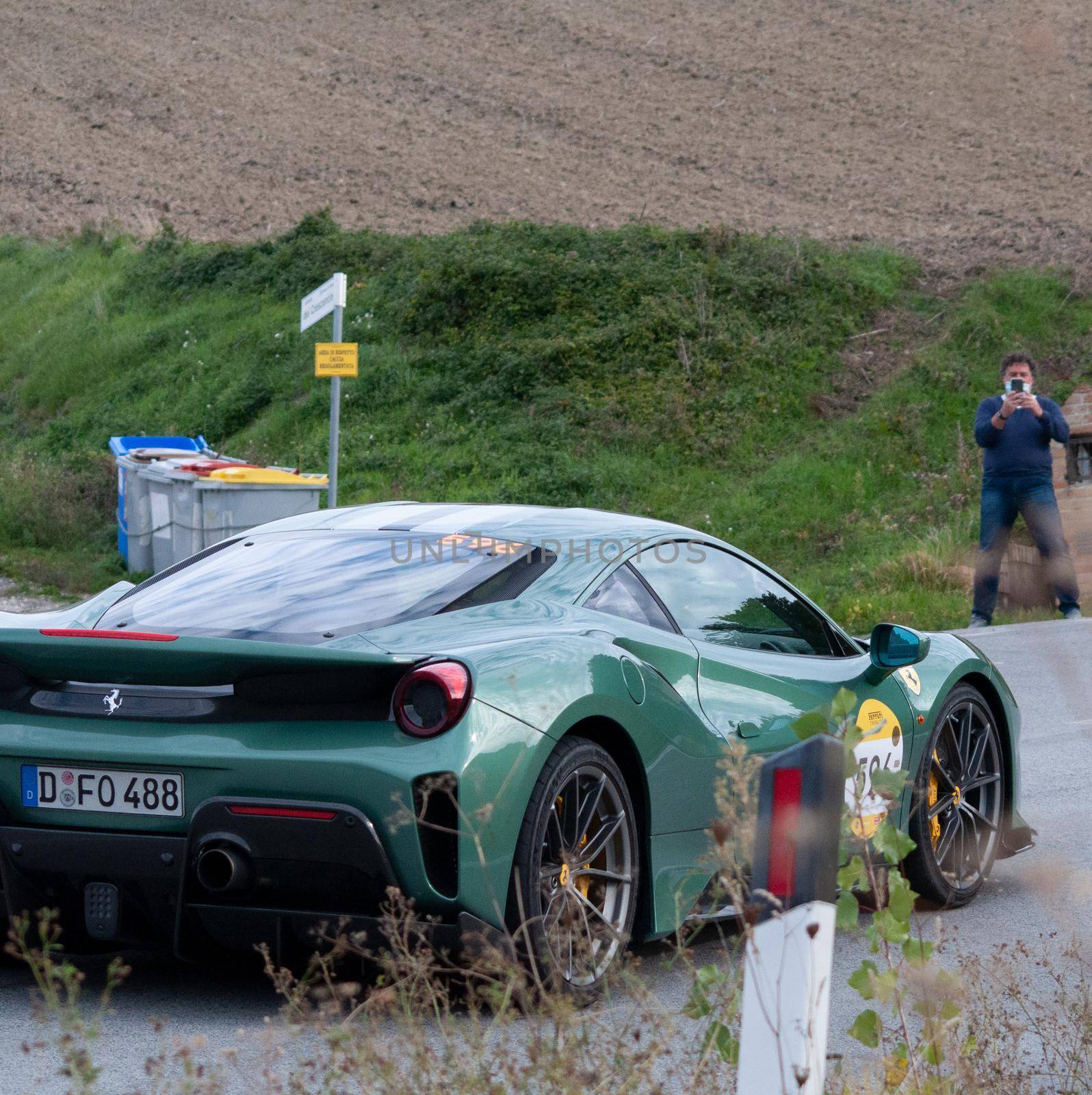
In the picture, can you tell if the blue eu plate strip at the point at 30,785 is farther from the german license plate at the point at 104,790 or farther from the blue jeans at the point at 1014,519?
the blue jeans at the point at 1014,519

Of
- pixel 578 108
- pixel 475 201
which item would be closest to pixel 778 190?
pixel 475 201

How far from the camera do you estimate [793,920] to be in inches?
89.1

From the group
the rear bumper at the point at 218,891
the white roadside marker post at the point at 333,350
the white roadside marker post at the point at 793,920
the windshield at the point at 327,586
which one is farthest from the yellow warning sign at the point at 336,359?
the white roadside marker post at the point at 793,920

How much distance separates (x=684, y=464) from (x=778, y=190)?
49.2ft

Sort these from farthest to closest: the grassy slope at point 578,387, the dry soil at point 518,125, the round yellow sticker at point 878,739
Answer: the dry soil at point 518,125, the grassy slope at point 578,387, the round yellow sticker at point 878,739

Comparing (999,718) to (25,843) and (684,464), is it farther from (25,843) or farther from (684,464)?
(684,464)

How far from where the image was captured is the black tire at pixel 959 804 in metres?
5.22

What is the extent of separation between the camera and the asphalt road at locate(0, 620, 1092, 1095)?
3605 mm

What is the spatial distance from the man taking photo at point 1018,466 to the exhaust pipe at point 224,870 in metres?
9.53

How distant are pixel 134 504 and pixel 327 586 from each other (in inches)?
524

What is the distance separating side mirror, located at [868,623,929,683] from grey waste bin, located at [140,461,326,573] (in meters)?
10.9

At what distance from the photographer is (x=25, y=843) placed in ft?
12.6

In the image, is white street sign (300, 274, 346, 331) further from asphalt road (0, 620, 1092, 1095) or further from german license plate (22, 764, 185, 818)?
german license plate (22, 764, 185, 818)

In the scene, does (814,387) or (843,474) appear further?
(814,387)
